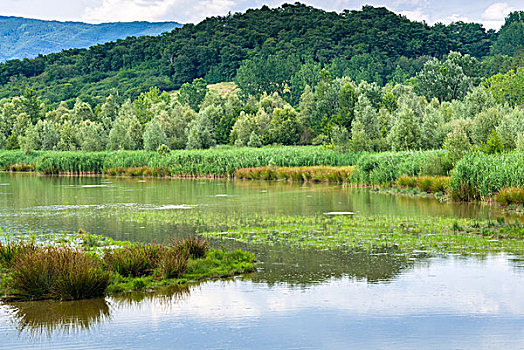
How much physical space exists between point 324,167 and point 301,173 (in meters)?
1.85

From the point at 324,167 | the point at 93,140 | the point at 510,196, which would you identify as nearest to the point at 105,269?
the point at 510,196

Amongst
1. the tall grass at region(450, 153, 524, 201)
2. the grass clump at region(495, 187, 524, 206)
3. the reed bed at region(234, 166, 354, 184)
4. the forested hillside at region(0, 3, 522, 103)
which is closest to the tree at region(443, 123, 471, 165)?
the tall grass at region(450, 153, 524, 201)

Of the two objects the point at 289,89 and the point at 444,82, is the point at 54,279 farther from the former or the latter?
the point at 289,89

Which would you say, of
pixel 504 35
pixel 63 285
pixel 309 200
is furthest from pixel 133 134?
pixel 504 35

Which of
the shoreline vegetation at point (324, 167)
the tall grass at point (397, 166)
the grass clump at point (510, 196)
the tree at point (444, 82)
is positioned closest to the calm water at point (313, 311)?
the grass clump at point (510, 196)

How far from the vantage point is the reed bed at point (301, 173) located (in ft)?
152

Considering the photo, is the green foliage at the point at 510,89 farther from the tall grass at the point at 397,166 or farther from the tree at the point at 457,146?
the tree at the point at 457,146

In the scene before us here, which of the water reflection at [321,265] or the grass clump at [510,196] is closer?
the water reflection at [321,265]

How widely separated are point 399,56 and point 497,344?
145 metres

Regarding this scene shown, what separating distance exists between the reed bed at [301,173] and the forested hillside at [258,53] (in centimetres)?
7326

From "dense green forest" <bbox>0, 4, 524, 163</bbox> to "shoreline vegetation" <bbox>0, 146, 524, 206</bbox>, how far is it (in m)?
1.92

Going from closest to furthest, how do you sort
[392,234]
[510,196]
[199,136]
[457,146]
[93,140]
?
1. [392,234]
2. [510,196]
3. [457,146]
4. [199,136]
5. [93,140]

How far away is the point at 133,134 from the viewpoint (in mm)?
74375

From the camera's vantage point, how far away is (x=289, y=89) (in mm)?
131625
